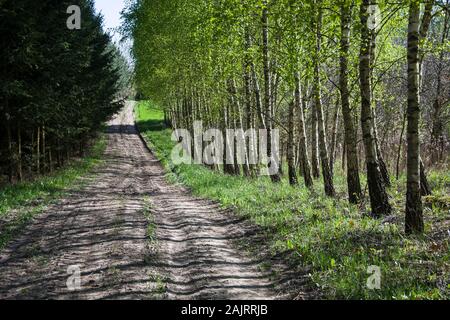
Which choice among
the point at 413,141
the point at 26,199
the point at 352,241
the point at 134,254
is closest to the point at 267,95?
the point at 26,199

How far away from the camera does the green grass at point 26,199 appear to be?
39.8 feet

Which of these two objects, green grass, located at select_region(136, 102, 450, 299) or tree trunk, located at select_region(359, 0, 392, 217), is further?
tree trunk, located at select_region(359, 0, 392, 217)

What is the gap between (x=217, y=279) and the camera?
7852 mm

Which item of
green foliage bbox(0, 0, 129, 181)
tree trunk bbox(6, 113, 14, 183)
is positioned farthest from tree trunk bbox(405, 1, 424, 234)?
tree trunk bbox(6, 113, 14, 183)

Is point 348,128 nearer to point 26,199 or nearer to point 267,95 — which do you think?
point 267,95

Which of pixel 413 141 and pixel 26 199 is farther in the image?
pixel 26 199

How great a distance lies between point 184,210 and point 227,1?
256 inches

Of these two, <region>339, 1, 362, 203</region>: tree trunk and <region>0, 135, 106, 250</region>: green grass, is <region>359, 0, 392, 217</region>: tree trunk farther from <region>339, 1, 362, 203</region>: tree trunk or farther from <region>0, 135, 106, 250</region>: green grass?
<region>0, 135, 106, 250</region>: green grass

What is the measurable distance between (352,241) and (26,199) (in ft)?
38.9

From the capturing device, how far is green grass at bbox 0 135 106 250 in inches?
477

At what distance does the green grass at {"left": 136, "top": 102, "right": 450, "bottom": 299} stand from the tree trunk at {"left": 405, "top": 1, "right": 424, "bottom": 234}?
382 mm

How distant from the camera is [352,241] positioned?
8.94 meters

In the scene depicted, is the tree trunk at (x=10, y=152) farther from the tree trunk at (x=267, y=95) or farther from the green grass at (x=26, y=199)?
the tree trunk at (x=267, y=95)

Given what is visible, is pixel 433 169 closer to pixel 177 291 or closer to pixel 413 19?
pixel 413 19
